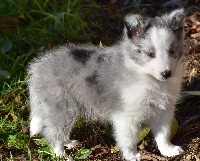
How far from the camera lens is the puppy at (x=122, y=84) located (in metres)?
4.27

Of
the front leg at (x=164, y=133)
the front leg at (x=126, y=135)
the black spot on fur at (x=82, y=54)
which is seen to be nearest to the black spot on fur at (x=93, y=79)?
the black spot on fur at (x=82, y=54)

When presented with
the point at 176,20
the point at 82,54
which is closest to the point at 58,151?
the point at 82,54

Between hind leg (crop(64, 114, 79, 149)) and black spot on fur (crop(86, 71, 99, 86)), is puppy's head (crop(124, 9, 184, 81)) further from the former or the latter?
hind leg (crop(64, 114, 79, 149))

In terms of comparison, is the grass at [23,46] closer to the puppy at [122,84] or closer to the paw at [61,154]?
the paw at [61,154]

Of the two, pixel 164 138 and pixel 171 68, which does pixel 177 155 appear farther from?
pixel 171 68

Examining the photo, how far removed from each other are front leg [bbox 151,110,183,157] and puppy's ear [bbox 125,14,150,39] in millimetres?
733

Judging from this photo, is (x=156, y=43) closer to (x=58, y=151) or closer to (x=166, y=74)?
(x=166, y=74)

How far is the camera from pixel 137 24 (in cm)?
430

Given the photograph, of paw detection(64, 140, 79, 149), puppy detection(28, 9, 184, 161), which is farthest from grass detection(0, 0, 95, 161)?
puppy detection(28, 9, 184, 161)

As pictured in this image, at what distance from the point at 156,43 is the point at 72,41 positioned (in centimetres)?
226

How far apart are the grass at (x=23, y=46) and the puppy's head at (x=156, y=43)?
1054 millimetres

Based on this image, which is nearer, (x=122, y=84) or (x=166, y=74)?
(x=166, y=74)

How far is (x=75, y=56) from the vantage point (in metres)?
4.70

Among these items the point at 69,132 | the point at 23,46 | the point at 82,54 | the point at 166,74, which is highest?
the point at 166,74
